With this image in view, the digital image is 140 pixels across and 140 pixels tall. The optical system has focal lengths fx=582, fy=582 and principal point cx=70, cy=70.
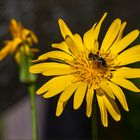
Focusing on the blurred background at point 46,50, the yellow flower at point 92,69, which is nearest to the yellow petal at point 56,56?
the yellow flower at point 92,69

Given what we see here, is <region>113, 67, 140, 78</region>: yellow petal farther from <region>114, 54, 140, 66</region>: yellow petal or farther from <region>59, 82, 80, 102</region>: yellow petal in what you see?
<region>59, 82, 80, 102</region>: yellow petal

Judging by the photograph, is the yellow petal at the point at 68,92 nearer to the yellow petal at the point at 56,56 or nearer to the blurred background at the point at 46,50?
the yellow petal at the point at 56,56

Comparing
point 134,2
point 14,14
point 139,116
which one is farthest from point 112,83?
point 134,2

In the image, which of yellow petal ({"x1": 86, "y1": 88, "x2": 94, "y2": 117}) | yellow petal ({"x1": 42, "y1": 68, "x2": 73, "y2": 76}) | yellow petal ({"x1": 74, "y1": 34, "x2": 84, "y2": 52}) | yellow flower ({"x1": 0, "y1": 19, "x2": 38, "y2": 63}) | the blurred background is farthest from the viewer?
the blurred background

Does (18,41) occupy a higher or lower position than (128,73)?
higher

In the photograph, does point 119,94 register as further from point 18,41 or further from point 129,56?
point 18,41

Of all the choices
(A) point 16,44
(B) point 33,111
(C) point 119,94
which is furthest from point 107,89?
(A) point 16,44

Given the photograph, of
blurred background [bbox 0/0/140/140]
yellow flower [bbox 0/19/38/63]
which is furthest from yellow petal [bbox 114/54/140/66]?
blurred background [bbox 0/0/140/140]
